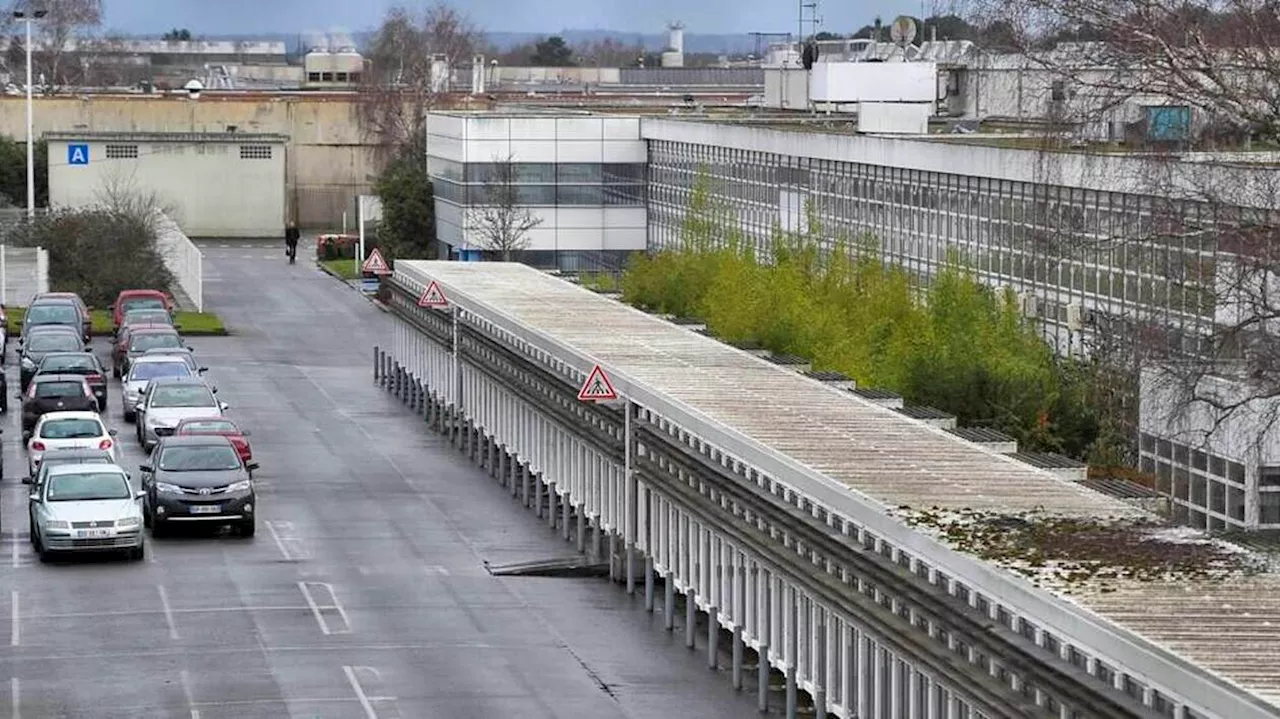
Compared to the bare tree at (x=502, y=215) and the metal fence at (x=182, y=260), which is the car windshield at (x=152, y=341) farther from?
the bare tree at (x=502, y=215)

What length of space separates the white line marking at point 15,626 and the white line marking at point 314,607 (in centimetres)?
320

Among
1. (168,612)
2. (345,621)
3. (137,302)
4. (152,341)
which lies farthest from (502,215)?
(345,621)

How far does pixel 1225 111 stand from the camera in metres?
21.5

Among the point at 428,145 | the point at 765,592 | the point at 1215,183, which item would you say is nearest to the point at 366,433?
the point at 765,592

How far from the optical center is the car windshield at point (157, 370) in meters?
52.2

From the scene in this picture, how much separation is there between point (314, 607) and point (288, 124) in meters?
85.2

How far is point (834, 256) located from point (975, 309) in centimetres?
973

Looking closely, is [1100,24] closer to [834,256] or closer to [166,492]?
[166,492]

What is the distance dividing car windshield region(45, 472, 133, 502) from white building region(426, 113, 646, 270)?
→ 151 ft

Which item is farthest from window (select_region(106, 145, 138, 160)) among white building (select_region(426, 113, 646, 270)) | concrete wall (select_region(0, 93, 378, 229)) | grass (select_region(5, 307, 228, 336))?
grass (select_region(5, 307, 228, 336))

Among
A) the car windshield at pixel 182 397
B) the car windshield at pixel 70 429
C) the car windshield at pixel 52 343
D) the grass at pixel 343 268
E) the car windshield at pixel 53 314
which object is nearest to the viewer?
the car windshield at pixel 70 429

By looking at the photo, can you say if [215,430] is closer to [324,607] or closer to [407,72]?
[324,607]

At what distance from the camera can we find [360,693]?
87.9 ft

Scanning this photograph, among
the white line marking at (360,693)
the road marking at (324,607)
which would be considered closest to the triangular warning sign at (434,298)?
the road marking at (324,607)
